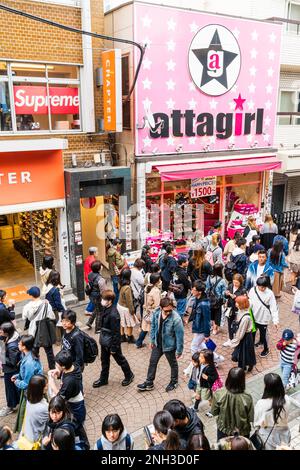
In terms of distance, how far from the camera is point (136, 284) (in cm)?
896

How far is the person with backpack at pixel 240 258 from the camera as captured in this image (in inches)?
398

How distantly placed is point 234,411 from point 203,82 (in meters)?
10.8

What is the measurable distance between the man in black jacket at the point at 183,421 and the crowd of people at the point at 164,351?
0.4 inches

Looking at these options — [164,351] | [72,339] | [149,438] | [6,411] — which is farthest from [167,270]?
[149,438]

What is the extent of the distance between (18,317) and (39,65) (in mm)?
6406

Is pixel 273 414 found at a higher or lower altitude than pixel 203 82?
lower

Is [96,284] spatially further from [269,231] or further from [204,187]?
[204,187]

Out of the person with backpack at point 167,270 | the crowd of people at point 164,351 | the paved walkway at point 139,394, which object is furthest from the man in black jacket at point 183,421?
A: the person with backpack at point 167,270

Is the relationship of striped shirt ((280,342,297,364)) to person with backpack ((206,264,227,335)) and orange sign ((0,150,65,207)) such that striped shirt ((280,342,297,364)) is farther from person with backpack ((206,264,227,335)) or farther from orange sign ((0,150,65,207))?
orange sign ((0,150,65,207))

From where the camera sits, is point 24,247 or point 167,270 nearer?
point 167,270

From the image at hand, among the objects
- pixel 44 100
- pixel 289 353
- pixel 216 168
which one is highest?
pixel 44 100

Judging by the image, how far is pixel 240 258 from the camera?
10094 millimetres
